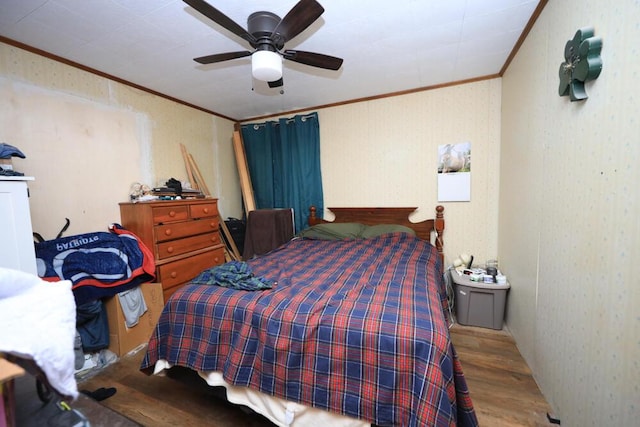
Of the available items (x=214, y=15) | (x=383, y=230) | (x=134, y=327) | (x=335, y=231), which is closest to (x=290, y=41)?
(x=214, y=15)

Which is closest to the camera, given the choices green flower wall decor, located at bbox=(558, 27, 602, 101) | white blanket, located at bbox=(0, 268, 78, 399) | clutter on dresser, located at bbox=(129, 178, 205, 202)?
white blanket, located at bbox=(0, 268, 78, 399)

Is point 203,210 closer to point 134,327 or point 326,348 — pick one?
point 134,327

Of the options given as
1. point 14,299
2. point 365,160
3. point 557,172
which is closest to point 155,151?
point 365,160

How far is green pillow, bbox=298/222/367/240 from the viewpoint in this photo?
3015 mm

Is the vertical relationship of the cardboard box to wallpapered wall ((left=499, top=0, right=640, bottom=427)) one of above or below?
below

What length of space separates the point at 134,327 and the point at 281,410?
166 cm

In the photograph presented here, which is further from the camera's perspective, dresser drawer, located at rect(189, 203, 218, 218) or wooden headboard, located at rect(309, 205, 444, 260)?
wooden headboard, located at rect(309, 205, 444, 260)

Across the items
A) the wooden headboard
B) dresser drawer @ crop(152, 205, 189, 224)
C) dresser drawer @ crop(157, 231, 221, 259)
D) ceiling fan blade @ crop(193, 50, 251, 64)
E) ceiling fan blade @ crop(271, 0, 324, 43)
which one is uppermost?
ceiling fan blade @ crop(271, 0, 324, 43)

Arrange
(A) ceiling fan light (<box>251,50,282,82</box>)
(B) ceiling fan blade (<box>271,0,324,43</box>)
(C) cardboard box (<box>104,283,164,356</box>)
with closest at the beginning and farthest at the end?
(B) ceiling fan blade (<box>271,0,324,43</box>) < (A) ceiling fan light (<box>251,50,282,82</box>) < (C) cardboard box (<box>104,283,164,356</box>)

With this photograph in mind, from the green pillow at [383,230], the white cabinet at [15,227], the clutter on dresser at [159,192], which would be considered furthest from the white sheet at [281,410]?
the green pillow at [383,230]

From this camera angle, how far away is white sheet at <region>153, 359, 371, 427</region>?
1112 mm

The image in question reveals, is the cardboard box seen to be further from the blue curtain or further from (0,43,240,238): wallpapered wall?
the blue curtain

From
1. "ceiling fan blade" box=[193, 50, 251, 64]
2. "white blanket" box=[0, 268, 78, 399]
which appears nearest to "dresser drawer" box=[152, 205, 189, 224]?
"ceiling fan blade" box=[193, 50, 251, 64]

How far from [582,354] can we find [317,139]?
3.02 metres
